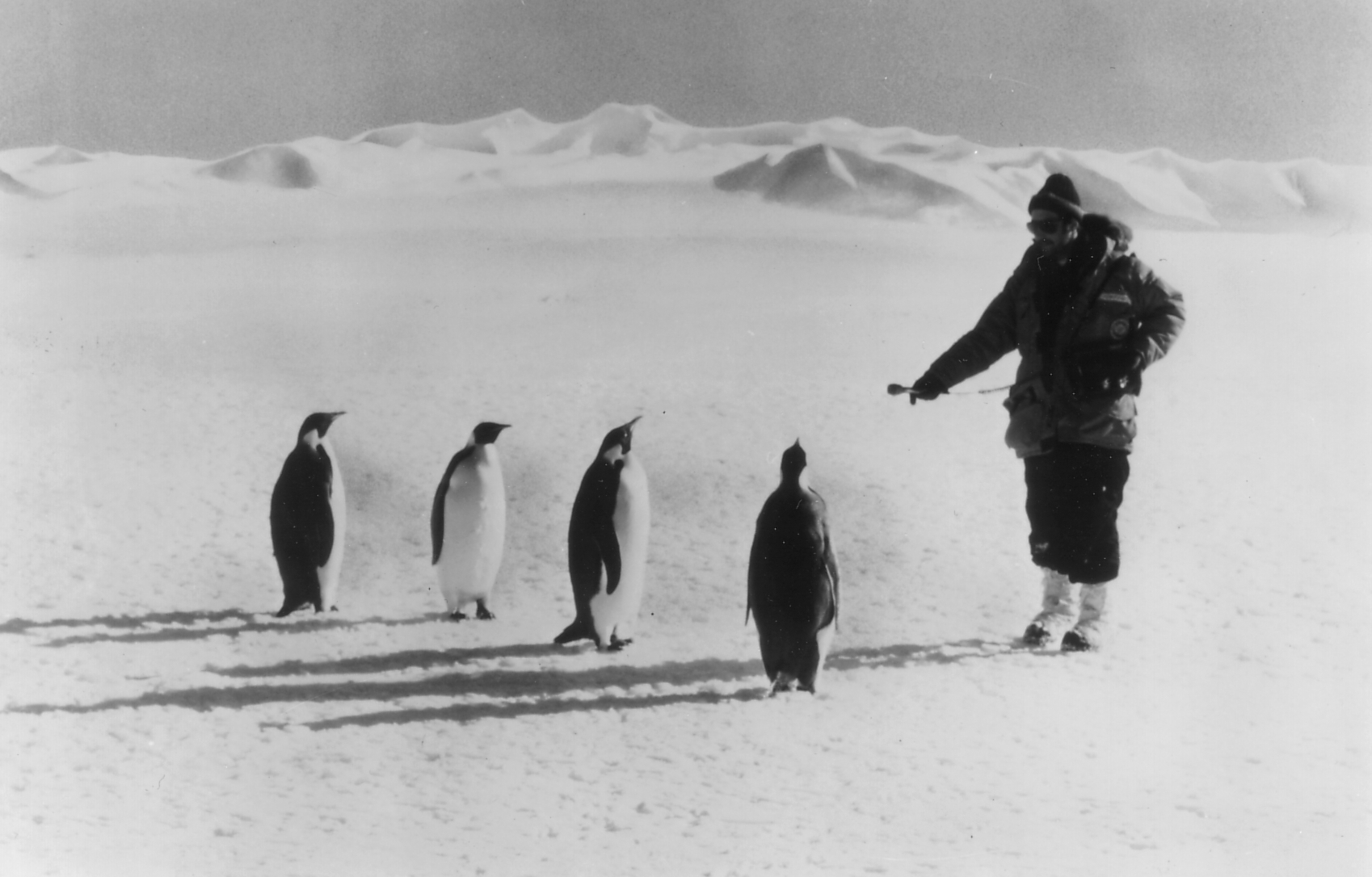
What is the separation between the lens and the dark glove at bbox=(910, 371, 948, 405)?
210 cm

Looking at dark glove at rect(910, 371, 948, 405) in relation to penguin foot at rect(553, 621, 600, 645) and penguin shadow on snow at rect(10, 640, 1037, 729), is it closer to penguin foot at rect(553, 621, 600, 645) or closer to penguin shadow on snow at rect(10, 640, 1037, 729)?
penguin shadow on snow at rect(10, 640, 1037, 729)

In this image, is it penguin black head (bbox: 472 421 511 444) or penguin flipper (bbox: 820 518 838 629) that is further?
penguin black head (bbox: 472 421 511 444)

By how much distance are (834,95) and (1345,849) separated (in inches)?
65.6

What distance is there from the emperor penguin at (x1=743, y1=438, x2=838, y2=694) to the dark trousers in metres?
0.42

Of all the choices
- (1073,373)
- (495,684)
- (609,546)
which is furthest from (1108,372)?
(495,684)

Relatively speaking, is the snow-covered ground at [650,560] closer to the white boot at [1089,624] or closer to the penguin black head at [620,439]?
the white boot at [1089,624]

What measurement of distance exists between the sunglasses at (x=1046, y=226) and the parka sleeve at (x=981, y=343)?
4.7 inches

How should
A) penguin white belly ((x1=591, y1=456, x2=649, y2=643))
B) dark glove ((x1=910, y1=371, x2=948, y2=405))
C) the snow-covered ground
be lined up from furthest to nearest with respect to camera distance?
penguin white belly ((x1=591, y1=456, x2=649, y2=643)) → dark glove ((x1=910, y1=371, x2=948, y2=405)) → the snow-covered ground

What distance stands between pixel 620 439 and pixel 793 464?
45 centimetres

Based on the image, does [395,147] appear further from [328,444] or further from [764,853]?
→ [764,853]

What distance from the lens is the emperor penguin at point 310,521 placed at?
94.0 inches

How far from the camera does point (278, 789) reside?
5.62 ft

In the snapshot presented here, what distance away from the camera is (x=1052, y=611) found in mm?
2129

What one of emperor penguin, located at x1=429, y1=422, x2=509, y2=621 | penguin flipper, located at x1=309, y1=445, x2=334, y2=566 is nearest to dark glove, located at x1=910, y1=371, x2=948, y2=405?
emperor penguin, located at x1=429, y1=422, x2=509, y2=621
